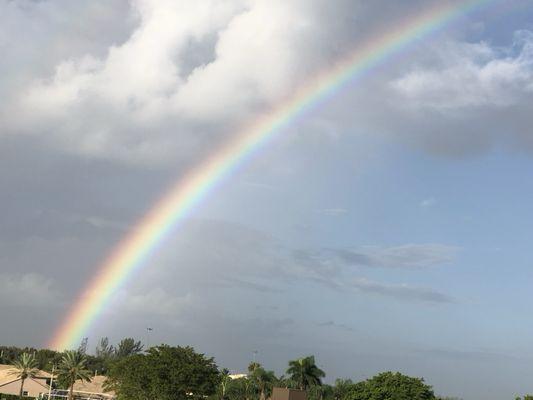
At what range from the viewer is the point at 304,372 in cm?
12900

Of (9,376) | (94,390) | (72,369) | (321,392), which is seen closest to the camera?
(72,369)

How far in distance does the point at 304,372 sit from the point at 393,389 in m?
49.5

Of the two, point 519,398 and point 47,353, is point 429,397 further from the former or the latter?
point 47,353

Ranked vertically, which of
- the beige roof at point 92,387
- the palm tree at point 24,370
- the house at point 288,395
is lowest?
the house at point 288,395

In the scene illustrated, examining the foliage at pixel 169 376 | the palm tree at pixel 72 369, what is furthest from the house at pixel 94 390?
the foliage at pixel 169 376

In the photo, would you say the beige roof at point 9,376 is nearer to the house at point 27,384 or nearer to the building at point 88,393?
the house at point 27,384

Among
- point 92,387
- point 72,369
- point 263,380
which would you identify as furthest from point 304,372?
point 92,387

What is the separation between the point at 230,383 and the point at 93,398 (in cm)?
3200

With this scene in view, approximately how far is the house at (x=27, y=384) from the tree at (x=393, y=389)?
76412 millimetres

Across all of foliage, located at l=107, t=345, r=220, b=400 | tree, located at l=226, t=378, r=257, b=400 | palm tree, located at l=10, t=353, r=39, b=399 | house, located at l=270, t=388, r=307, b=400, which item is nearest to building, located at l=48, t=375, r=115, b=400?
palm tree, located at l=10, t=353, r=39, b=399

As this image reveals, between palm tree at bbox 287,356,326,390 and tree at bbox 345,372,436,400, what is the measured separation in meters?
43.6

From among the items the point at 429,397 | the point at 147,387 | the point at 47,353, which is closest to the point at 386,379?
the point at 429,397

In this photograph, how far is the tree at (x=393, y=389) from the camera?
265ft

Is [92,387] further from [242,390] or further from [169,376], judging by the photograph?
[169,376]
